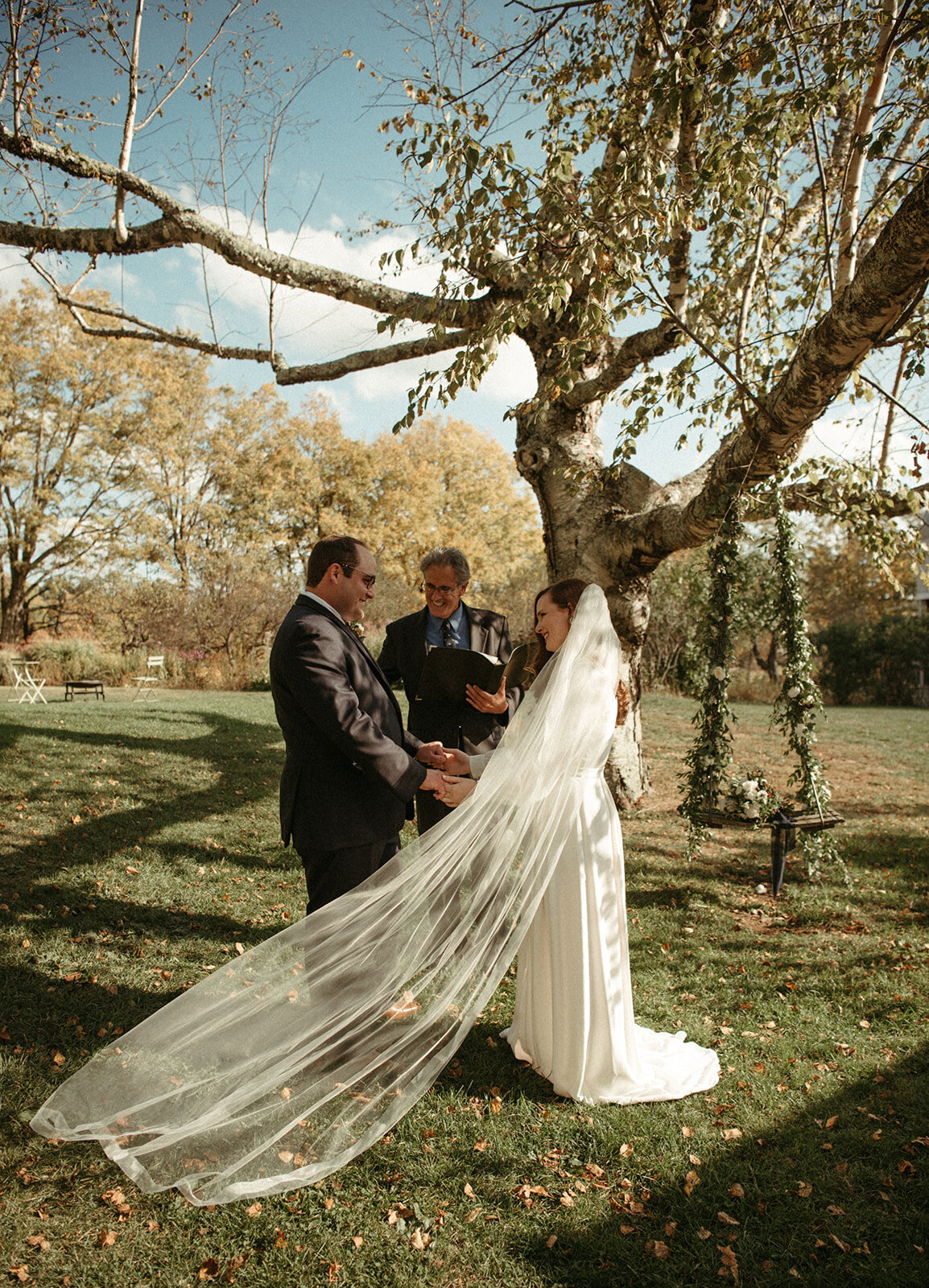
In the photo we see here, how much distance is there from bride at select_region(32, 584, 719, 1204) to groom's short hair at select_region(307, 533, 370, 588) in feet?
3.23

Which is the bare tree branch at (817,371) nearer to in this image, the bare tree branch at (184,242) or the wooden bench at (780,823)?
the wooden bench at (780,823)

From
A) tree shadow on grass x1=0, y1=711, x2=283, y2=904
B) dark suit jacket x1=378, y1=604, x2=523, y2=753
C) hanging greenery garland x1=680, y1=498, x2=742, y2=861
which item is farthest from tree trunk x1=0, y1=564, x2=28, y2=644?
hanging greenery garland x1=680, y1=498, x2=742, y2=861

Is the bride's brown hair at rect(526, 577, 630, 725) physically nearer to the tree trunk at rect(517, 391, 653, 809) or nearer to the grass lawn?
the grass lawn

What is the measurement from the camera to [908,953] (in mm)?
5152

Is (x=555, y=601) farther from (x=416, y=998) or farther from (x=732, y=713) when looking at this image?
(x=732, y=713)

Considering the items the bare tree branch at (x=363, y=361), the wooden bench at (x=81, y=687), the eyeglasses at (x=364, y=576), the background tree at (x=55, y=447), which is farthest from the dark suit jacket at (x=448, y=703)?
the background tree at (x=55, y=447)

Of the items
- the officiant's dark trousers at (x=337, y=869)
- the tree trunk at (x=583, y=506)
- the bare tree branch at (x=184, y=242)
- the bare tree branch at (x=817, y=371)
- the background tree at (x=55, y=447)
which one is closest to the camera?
the officiant's dark trousers at (x=337, y=869)

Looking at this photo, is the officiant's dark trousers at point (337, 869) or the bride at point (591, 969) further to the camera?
the officiant's dark trousers at point (337, 869)

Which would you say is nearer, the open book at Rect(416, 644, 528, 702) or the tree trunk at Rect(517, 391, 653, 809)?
the open book at Rect(416, 644, 528, 702)

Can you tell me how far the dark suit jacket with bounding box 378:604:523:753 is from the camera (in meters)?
4.64

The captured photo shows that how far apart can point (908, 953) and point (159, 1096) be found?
15.7 ft

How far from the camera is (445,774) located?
3.77 metres

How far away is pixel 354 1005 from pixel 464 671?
1754 mm

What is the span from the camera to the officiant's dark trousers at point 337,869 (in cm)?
343
